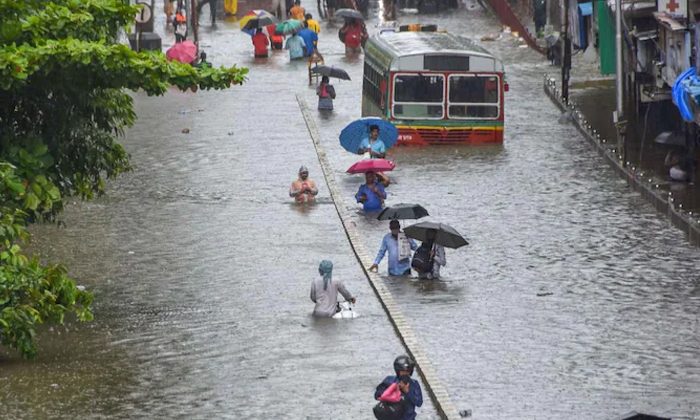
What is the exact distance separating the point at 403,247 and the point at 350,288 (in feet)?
3.47

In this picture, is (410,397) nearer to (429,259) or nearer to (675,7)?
(429,259)

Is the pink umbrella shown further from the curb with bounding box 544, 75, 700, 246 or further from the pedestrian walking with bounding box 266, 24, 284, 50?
the pedestrian walking with bounding box 266, 24, 284, 50

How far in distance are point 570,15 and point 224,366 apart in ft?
87.8

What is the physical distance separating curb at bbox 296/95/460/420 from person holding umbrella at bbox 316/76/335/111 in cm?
661

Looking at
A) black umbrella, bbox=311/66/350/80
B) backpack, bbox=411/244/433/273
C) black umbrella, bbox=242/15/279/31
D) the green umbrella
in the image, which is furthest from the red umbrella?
black umbrella, bbox=242/15/279/31

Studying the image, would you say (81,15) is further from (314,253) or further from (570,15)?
(570,15)

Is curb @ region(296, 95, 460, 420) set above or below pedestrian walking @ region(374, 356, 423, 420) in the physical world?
below

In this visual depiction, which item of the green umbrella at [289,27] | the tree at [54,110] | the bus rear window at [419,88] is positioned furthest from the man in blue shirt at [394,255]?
the green umbrella at [289,27]

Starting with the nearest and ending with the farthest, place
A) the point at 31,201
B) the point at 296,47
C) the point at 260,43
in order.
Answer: the point at 31,201
the point at 296,47
the point at 260,43

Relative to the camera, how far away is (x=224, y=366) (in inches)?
732

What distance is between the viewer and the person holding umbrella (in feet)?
129

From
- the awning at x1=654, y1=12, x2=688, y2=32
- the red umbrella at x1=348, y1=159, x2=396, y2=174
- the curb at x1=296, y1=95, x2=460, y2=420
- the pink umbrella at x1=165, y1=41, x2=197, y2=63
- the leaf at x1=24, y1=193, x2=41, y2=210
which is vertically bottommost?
the curb at x1=296, y1=95, x2=460, y2=420

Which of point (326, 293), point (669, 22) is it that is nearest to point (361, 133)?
point (669, 22)

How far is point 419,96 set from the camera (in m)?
34.4
